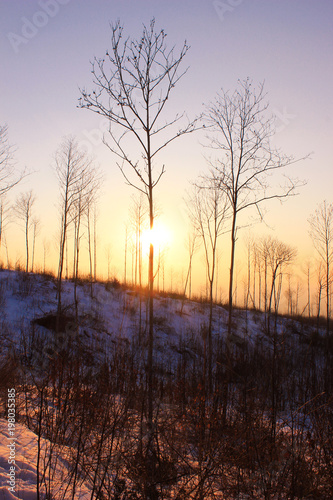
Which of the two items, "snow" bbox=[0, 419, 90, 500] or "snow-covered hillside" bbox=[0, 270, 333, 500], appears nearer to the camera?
"snow" bbox=[0, 419, 90, 500]

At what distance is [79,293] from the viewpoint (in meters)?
20.3

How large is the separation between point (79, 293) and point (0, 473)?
1795 cm

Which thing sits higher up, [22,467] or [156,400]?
[22,467]

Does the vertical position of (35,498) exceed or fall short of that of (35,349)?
it exceeds it

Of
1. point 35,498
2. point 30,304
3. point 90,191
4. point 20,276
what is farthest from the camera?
point 20,276

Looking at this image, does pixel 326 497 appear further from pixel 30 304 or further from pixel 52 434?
pixel 30 304

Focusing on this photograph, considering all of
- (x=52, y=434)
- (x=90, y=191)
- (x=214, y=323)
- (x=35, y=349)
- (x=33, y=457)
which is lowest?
(x=214, y=323)

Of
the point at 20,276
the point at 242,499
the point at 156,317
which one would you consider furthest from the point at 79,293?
the point at 242,499

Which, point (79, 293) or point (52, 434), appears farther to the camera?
point (79, 293)

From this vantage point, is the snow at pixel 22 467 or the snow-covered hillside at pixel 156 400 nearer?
the snow at pixel 22 467

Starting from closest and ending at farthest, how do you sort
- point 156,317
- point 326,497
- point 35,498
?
1. point 35,498
2. point 326,497
3. point 156,317

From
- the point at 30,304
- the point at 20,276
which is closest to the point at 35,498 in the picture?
the point at 30,304

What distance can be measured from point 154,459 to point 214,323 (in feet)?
65.8

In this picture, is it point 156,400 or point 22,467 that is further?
point 156,400
